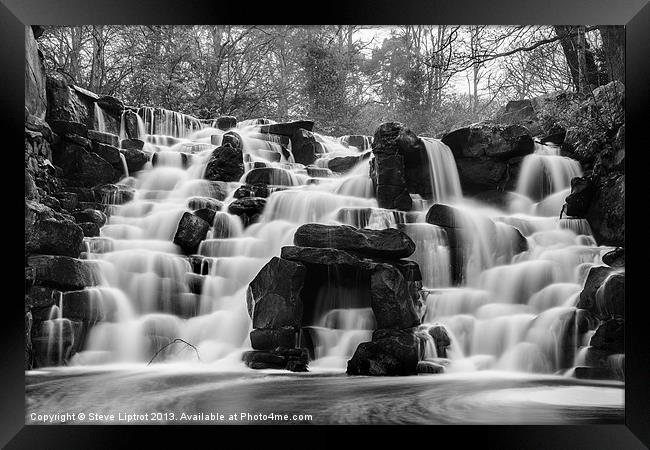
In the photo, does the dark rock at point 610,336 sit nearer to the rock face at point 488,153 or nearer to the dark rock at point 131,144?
the rock face at point 488,153

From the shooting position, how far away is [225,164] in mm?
6012

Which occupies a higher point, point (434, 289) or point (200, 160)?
point (200, 160)

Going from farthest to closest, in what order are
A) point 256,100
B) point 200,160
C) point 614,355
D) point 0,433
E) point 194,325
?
1. point 200,160
2. point 256,100
3. point 194,325
4. point 614,355
5. point 0,433

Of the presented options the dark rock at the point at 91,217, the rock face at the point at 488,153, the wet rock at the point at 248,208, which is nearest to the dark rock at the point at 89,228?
the dark rock at the point at 91,217

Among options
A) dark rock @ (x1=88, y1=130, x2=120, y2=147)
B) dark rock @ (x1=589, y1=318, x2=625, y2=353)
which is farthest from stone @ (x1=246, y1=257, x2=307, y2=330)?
dark rock @ (x1=589, y1=318, x2=625, y2=353)

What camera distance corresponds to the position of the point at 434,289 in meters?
5.09

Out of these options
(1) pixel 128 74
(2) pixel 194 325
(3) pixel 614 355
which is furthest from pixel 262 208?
(3) pixel 614 355

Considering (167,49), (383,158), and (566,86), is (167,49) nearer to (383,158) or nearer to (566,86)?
(383,158)

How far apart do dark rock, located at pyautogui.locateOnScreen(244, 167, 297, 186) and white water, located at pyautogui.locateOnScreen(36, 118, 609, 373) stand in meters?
0.06

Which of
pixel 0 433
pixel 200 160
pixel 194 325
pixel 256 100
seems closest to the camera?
pixel 0 433

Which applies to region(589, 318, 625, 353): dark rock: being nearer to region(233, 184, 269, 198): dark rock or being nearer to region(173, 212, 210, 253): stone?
region(233, 184, 269, 198): dark rock

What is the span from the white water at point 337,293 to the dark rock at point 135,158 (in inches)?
3.8
